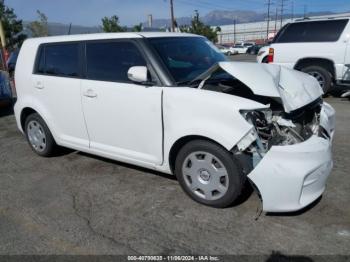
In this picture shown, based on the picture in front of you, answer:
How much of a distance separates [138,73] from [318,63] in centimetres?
656

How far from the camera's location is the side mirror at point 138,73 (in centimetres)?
344

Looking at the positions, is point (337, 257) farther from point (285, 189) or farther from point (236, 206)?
point (236, 206)

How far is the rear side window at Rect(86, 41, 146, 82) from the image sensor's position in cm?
379

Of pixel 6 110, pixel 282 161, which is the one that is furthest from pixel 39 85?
pixel 6 110

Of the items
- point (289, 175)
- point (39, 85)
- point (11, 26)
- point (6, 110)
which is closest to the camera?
point (289, 175)

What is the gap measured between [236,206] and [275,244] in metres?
0.67

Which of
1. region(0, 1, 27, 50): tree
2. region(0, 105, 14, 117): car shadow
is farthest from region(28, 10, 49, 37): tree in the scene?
region(0, 105, 14, 117): car shadow

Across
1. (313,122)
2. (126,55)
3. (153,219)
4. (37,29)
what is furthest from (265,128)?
(37,29)

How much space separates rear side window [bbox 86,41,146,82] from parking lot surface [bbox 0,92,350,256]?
1.27m

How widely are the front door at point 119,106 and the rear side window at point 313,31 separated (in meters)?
6.45

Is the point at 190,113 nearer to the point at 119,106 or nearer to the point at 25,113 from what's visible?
the point at 119,106

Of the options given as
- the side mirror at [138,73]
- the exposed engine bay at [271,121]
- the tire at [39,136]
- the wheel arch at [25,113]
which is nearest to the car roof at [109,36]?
the side mirror at [138,73]

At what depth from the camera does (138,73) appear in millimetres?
3459

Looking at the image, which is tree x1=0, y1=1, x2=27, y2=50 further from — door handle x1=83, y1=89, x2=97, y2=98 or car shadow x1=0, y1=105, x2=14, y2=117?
door handle x1=83, y1=89, x2=97, y2=98
